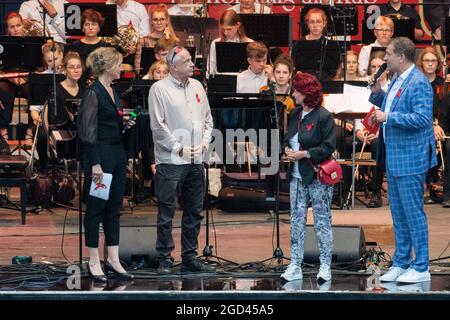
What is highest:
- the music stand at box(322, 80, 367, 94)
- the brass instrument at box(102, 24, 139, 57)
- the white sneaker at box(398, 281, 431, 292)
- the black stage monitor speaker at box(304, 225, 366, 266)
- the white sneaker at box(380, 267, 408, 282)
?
the brass instrument at box(102, 24, 139, 57)

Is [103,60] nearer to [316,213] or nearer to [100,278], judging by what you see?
[100,278]

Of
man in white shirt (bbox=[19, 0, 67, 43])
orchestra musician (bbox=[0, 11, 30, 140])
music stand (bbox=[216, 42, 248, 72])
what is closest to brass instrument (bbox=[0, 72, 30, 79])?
orchestra musician (bbox=[0, 11, 30, 140])

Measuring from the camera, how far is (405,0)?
18.2 m

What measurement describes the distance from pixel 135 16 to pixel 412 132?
7952mm

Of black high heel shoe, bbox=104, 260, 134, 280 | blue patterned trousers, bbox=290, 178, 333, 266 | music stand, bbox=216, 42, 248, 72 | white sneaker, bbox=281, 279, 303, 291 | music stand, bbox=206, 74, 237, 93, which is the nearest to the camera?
white sneaker, bbox=281, 279, 303, 291

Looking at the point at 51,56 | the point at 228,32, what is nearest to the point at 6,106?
the point at 51,56

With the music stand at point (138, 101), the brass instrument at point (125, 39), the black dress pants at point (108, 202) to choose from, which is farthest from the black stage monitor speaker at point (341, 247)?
the brass instrument at point (125, 39)

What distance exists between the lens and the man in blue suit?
9375mm

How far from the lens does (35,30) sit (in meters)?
16.4

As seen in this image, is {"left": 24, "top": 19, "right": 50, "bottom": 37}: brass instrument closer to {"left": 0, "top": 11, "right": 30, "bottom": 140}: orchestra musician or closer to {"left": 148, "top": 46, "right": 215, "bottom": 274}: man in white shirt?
{"left": 0, "top": 11, "right": 30, "bottom": 140}: orchestra musician

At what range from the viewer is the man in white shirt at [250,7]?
53.6 feet

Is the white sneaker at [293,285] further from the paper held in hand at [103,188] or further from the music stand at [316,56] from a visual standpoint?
the music stand at [316,56]

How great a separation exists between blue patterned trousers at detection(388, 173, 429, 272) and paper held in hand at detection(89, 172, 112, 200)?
7.71 feet
